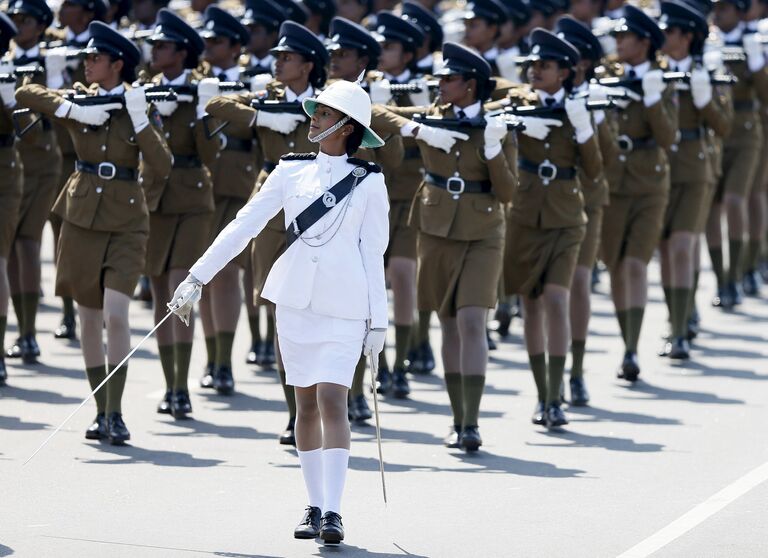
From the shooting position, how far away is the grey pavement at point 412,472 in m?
8.38

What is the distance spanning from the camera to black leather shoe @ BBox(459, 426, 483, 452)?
1058 cm

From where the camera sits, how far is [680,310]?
1430 centimetres

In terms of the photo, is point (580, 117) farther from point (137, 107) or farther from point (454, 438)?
point (137, 107)

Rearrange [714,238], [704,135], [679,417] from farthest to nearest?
1. [714,238]
2. [704,135]
3. [679,417]

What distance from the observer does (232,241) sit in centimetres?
838

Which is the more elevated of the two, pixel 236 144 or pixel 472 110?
pixel 472 110

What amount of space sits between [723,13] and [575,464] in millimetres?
7226

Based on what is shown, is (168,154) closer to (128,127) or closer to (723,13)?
(128,127)

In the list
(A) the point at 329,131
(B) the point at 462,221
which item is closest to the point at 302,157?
(A) the point at 329,131

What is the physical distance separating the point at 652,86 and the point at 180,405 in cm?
387

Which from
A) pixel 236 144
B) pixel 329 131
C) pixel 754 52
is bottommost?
pixel 236 144

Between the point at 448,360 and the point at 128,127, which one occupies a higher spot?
the point at 128,127

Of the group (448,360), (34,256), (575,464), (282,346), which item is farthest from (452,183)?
(34,256)

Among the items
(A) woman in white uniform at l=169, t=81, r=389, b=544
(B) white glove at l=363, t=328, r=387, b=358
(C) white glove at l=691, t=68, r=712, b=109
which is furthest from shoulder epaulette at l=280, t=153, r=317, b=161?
(C) white glove at l=691, t=68, r=712, b=109
